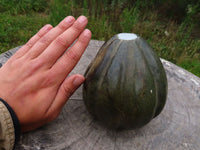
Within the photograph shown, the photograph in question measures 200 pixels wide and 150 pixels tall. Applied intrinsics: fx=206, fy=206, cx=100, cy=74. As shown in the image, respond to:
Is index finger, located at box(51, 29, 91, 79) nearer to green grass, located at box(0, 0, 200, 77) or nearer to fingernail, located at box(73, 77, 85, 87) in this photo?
fingernail, located at box(73, 77, 85, 87)

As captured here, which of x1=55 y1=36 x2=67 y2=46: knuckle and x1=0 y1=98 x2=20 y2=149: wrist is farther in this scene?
x1=55 y1=36 x2=67 y2=46: knuckle

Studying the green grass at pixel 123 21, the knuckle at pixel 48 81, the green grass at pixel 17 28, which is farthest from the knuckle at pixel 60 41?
the green grass at pixel 17 28

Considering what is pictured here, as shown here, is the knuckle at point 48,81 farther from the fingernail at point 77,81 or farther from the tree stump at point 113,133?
the tree stump at point 113,133

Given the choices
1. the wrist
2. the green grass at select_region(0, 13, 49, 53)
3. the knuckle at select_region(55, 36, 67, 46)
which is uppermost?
the knuckle at select_region(55, 36, 67, 46)

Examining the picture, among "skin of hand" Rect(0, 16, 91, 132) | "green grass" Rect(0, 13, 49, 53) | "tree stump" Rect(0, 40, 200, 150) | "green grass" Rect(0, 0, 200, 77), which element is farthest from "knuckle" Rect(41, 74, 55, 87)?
"green grass" Rect(0, 13, 49, 53)

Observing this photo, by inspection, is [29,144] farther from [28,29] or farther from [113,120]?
[28,29]

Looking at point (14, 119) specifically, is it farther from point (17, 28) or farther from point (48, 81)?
point (17, 28)
